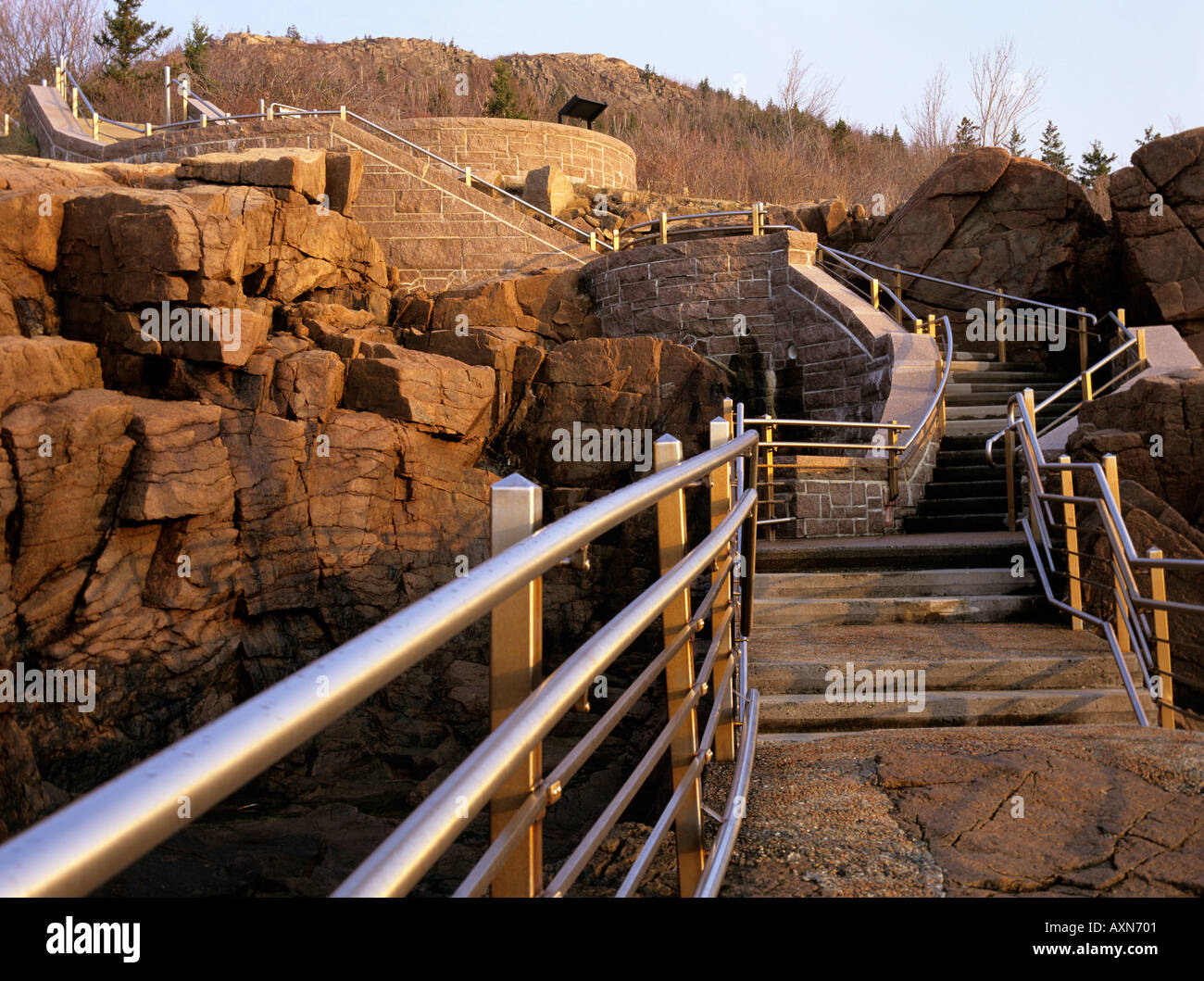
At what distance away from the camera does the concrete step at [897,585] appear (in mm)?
7234

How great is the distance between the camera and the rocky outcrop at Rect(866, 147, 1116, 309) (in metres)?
20.0

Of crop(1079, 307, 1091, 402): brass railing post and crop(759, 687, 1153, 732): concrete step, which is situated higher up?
crop(1079, 307, 1091, 402): brass railing post

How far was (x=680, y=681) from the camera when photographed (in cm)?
242

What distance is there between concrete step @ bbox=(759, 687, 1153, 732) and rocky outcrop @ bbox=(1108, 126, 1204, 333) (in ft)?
50.5

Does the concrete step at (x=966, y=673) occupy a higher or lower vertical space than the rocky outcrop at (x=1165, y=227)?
lower

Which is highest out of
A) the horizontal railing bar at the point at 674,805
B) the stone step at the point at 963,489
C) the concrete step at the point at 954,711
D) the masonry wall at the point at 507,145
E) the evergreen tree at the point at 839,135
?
the evergreen tree at the point at 839,135

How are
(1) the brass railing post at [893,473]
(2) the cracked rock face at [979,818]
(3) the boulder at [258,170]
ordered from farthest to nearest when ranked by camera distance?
(3) the boulder at [258,170]
(1) the brass railing post at [893,473]
(2) the cracked rock face at [979,818]

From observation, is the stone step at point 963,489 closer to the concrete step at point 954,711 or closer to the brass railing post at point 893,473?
the brass railing post at point 893,473

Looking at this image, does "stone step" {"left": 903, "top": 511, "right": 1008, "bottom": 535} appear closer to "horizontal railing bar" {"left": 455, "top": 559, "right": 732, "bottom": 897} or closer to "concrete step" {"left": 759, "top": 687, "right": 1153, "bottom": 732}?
"concrete step" {"left": 759, "top": 687, "right": 1153, "bottom": 732}

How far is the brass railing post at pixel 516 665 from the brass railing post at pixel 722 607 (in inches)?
70.0

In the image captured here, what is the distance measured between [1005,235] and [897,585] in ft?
51.6

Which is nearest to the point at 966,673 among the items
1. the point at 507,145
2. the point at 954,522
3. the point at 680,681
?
the point at 680,681

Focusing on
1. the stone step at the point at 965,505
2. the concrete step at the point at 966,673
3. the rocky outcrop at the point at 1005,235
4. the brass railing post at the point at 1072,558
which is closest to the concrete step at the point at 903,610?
the brass railing post at the point at 1072,558

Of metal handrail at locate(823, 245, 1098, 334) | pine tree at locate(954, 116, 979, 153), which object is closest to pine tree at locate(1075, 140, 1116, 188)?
pine tree at locate(954, 116, 979, 153)
